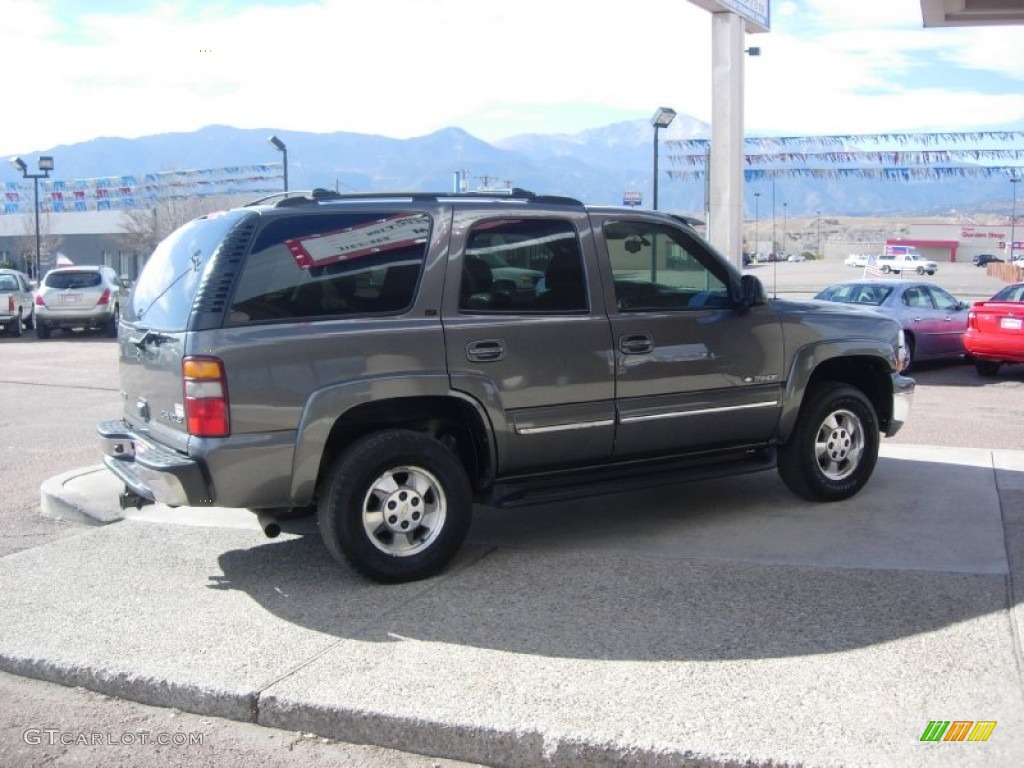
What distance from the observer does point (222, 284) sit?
5223 mm

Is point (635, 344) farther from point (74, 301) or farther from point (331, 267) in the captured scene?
point (74, 301)

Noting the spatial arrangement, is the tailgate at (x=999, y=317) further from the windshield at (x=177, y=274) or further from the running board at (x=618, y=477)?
the windshield at (x=177, y=274)

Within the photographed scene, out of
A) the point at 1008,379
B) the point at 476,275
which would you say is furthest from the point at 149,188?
the point at 476,275

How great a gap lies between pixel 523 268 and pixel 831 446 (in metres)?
2.57

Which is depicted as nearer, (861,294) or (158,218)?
(861,294)

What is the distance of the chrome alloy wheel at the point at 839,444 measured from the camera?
705cm

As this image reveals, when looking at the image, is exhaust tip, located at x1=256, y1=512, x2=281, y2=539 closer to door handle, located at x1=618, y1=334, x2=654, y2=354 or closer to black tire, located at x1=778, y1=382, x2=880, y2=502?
door handle, located at x1=618, y1=334, x2=654, y2=354

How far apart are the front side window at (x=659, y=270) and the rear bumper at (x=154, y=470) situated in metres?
2.57

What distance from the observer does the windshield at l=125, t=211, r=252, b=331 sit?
5.37 meters

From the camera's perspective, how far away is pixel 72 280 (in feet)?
78.9

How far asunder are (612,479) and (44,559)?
3385mm

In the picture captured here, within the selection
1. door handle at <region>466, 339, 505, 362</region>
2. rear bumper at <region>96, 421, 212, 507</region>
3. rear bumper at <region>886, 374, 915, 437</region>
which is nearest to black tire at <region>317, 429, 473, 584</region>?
door handle at <region>466, 339, 505, 362</region>

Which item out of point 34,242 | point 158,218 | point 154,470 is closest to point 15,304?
point 154,470

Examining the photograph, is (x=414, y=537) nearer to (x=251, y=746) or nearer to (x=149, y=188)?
(x=251, y=746)
